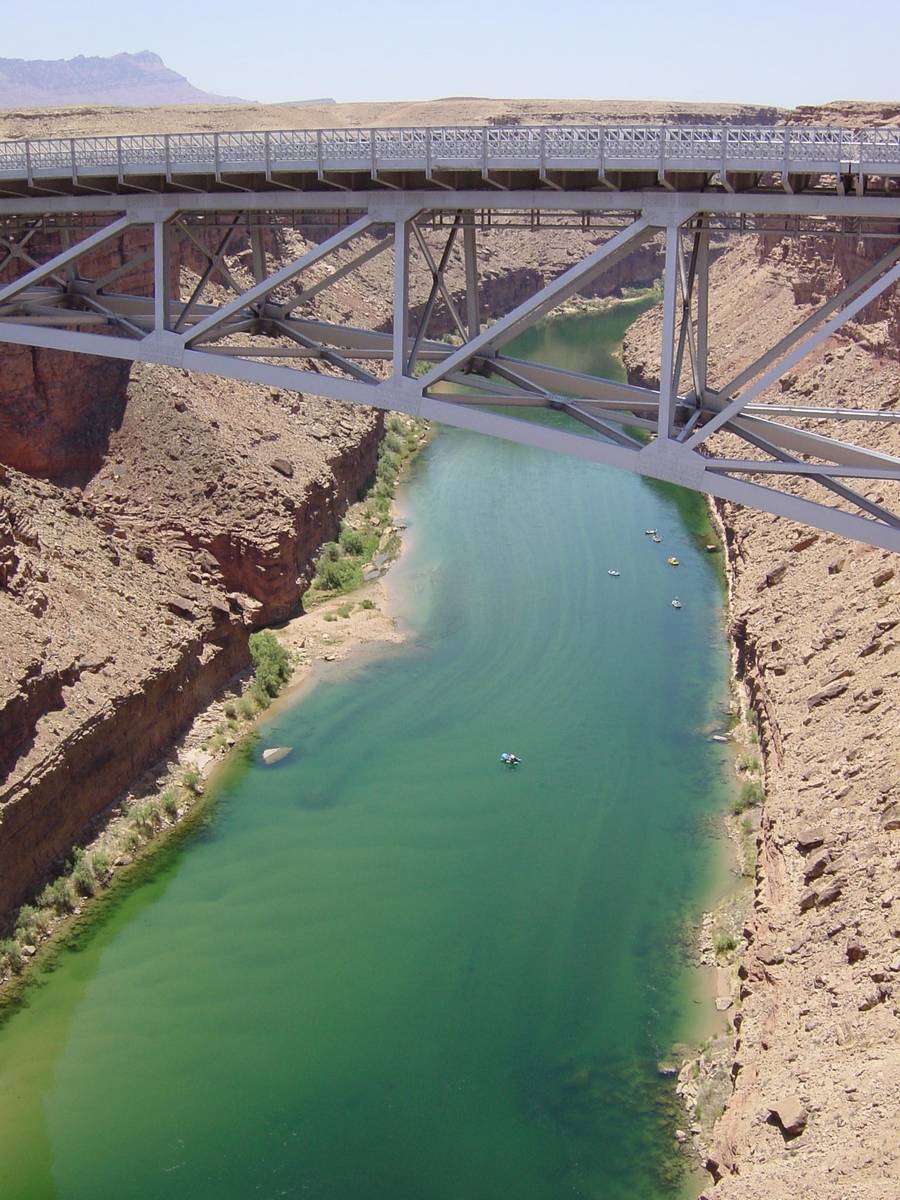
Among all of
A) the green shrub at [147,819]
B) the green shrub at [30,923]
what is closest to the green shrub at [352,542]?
the green shrub at [147,819]

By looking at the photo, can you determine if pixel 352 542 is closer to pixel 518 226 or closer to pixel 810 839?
pixel 518 226

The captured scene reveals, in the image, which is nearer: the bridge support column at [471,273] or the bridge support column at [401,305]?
the bridge support column at [401,305]

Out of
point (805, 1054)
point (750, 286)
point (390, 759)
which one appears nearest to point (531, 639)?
point (390, 759)

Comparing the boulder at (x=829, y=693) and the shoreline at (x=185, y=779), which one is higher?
the boulder at (x=829, y=693)

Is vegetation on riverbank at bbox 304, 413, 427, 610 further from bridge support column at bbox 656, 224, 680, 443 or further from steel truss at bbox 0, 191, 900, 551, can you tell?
bridge support column at bbox 656, 224, 680, 443

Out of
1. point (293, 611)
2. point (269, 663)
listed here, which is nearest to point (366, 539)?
point (293, 611)

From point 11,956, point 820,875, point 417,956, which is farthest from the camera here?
point 417,956

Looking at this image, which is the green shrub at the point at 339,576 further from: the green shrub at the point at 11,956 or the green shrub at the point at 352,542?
the green shrub at the point at 11,956
